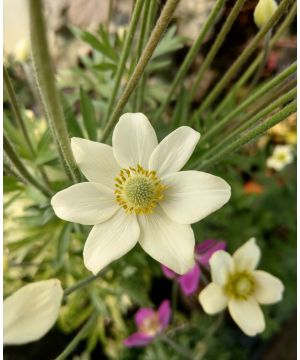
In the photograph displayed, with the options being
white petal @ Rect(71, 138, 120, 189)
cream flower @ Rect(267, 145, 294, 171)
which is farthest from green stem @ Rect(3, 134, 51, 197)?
cream flower @ Rect(267, 145, 294, 171)

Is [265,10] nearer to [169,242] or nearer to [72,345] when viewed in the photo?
[169,242]

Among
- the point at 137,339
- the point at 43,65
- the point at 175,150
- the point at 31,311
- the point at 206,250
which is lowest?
the point at 137,339

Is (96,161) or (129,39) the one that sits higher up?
(129,39)

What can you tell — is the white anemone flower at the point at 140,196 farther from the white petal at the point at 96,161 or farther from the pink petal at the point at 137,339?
the pink petal at the point at 137,339

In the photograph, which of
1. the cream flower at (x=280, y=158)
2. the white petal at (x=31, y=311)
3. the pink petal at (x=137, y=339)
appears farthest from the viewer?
the cream flower at (x=280, y=158)

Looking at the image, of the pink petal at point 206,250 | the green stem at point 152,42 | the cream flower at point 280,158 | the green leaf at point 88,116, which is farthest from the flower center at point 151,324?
the cream flower at point 280,158

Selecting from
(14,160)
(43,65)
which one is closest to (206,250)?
(14,160)

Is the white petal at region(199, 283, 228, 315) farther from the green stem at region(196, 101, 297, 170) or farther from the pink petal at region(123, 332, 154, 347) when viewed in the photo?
the pink petal at region(123, 332, 154, 347)
